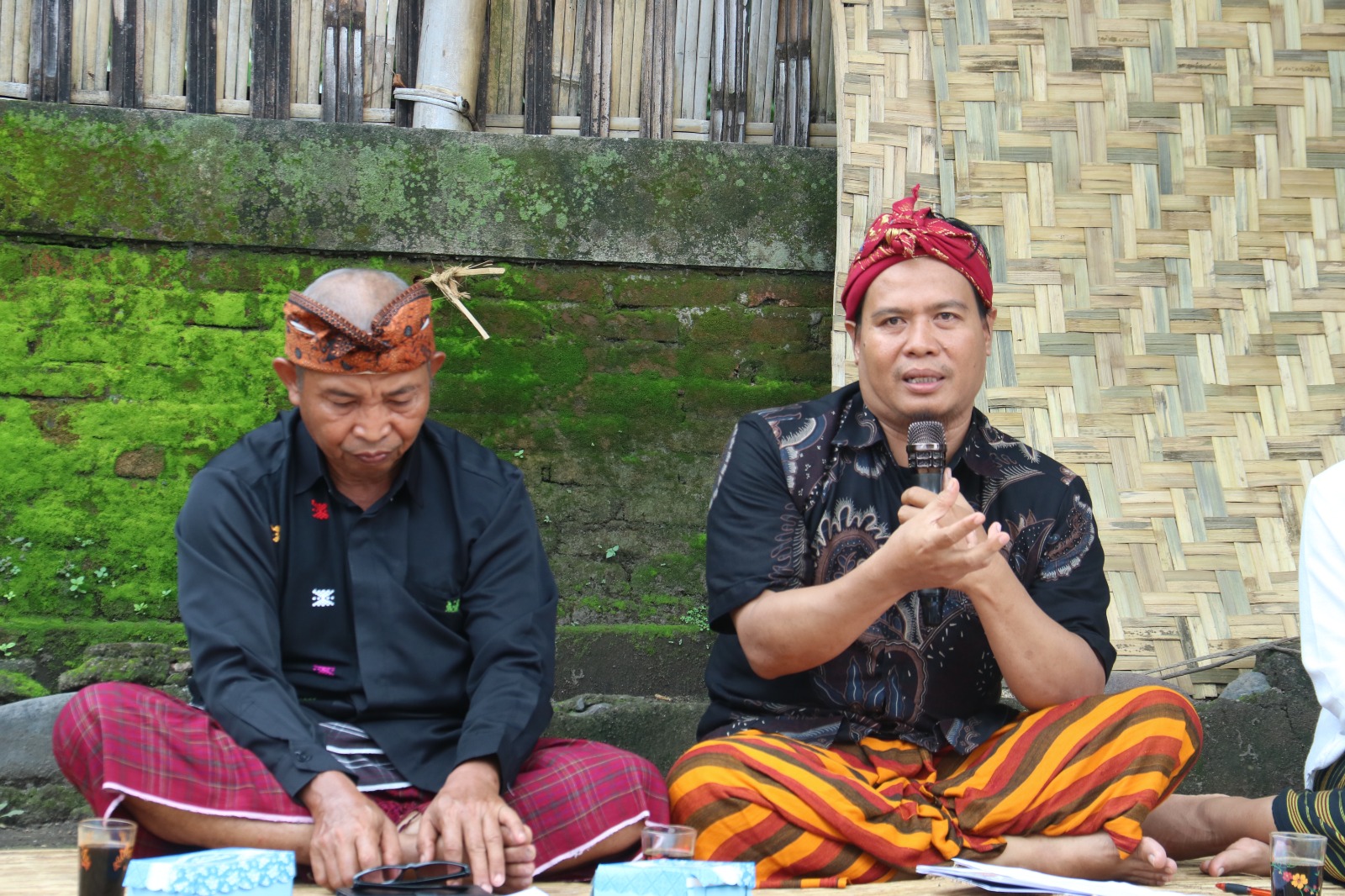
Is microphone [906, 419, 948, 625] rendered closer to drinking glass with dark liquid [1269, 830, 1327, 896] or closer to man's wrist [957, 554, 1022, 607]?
man's wrist [957, 554, 1022, 607]

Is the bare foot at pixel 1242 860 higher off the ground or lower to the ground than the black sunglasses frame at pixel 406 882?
lower

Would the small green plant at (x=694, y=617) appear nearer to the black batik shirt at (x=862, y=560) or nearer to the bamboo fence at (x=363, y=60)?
the black batik shirt at (x=862, y=560)

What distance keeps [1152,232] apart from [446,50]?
2493mm

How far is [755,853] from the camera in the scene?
2.88m

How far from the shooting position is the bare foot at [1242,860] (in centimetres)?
312

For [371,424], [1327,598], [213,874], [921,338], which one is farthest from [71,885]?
[1327,598]

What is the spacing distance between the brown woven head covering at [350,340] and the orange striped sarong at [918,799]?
3.64ft

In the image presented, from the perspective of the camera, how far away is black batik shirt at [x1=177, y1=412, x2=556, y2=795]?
9.46ft

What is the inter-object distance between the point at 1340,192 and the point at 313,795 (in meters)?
3.80

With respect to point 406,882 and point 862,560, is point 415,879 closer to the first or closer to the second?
point 406,882

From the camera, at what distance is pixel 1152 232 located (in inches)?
177

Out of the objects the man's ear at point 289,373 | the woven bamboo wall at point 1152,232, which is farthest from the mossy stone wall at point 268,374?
the man's ear at point 289,373

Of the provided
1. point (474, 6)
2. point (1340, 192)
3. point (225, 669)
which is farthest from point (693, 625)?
point (1340, 192)

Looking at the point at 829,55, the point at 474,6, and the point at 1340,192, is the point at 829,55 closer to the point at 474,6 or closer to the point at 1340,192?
the point at 474,6
